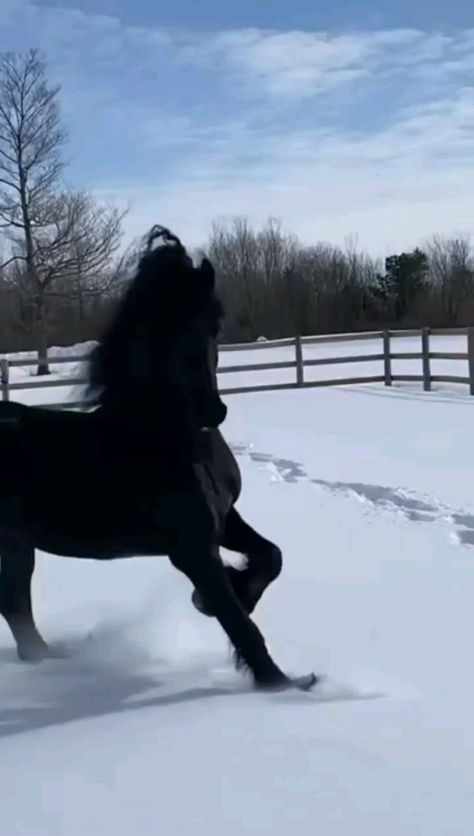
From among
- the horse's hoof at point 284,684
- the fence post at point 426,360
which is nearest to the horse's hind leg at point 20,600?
the horse's hoof at point 284,684

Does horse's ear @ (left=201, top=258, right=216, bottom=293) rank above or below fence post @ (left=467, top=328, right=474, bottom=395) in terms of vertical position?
above

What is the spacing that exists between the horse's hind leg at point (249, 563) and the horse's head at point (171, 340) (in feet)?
1.55

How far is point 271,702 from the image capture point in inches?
133

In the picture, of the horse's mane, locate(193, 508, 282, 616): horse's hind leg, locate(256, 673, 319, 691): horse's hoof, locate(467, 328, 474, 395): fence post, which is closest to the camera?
locate(256, 673, 319, 691): horse's hoof

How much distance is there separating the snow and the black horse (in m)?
0.32

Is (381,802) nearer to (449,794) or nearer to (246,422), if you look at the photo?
(449,794)

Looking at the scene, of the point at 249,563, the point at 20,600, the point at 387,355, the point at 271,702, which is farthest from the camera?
the point at 387,355

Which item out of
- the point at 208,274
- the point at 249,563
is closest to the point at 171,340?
the point at 208,274

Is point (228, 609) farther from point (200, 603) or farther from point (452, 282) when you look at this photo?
point (452, 282)

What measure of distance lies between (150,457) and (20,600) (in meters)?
0.88

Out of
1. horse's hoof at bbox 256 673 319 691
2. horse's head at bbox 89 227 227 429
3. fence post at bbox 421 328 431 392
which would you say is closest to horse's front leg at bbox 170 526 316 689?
horse's hoof at bbox 256 673 319 691

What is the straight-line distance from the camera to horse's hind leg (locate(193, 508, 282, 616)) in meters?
3.80

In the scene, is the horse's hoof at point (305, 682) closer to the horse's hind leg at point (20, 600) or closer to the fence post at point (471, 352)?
the horse's hind leg at point (20, 600)

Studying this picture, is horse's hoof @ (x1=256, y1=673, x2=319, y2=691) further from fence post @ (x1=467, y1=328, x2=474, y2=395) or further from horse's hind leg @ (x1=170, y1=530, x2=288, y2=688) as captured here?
fence post @ (x1=467, y1=328, x2=474, y2=395)
